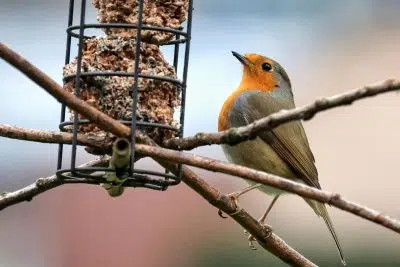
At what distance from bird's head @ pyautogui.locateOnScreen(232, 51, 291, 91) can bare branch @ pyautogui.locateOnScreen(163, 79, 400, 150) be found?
354 cm

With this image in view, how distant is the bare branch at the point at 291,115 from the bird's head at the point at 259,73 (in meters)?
3.54

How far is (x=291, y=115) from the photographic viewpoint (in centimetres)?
351

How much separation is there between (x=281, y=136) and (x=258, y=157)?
0.27 m

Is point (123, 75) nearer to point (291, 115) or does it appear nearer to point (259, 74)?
point (291, 115)

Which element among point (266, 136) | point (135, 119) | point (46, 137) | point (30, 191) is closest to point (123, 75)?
point (135, 119)

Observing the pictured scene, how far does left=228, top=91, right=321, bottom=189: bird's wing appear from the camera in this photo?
706cm

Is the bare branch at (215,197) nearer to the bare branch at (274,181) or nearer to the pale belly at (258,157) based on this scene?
the bare branch at (274,181)

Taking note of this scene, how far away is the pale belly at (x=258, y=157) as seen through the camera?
22.8ft

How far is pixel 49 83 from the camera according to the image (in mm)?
3529

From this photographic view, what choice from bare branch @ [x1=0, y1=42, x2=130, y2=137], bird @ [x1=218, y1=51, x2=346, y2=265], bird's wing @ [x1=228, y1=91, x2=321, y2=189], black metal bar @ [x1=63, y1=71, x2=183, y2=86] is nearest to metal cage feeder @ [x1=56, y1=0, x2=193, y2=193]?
black metal bar @ [x1=63, y1=71, x2=183, y2=86]

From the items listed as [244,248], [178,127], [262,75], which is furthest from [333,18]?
[178,127]

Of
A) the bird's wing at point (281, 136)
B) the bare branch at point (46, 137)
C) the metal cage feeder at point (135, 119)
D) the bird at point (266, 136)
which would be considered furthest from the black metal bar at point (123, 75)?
the bird's wing at point (281, 136)

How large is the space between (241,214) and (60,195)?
4782 mm

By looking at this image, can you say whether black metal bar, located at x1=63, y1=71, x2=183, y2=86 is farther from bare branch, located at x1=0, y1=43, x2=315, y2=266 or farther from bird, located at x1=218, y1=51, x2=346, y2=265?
bird, located at x1=218, y1=51, x2=346, y2=265
